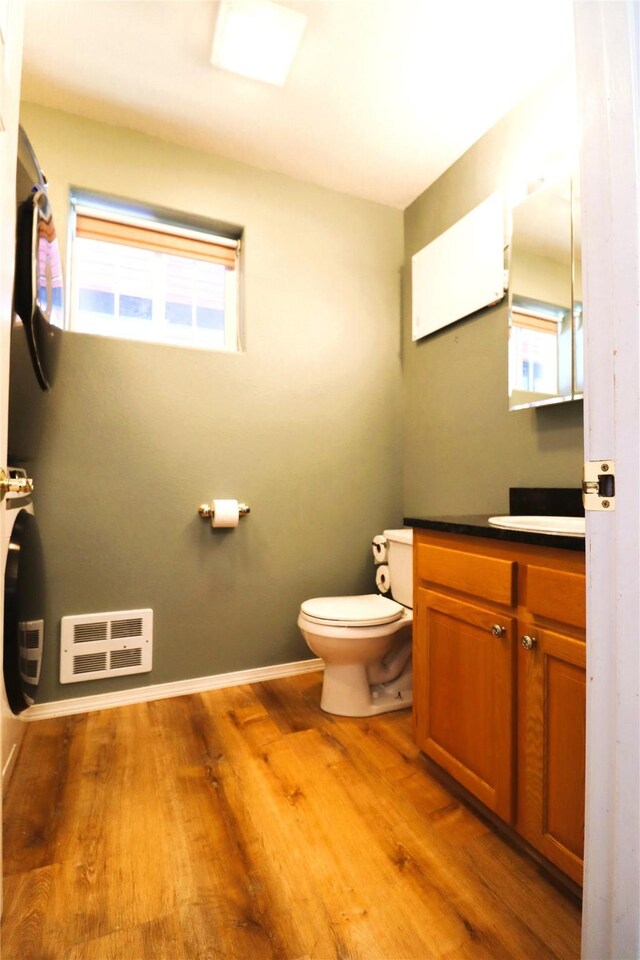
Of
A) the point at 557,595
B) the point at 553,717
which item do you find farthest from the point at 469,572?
the point at 553,717

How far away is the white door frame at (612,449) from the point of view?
629 mm

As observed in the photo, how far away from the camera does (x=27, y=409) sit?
1858mm

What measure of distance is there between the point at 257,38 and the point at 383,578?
7.10ft

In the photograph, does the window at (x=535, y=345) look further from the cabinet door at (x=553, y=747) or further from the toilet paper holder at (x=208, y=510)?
the toilet paper holder at (x=208, y=510)

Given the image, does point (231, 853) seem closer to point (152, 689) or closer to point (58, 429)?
point (152, 689)

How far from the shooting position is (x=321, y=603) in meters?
2.03

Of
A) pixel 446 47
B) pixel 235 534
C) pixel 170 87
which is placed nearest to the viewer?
pixel 446 47

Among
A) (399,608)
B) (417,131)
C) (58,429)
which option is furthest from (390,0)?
(399,608)

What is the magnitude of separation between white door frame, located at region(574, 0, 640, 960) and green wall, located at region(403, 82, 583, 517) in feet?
3.40

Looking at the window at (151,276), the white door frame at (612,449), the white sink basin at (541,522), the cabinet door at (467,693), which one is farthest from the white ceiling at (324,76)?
the cabinet door at (467,693)

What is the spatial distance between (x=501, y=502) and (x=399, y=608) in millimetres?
612

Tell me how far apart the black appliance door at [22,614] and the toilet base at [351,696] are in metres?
1.08

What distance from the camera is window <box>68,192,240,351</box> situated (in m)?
2.11

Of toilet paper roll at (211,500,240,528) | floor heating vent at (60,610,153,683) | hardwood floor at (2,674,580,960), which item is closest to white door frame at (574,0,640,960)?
hardwood floor at (2,674,580,960)
